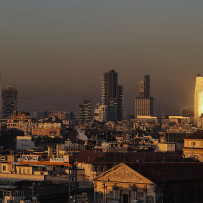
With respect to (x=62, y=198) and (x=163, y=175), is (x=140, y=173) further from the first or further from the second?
(x=62, y=198)

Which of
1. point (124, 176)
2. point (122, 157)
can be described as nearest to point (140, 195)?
point (124, 176)

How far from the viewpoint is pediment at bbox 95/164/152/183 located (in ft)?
288

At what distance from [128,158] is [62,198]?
2544cm

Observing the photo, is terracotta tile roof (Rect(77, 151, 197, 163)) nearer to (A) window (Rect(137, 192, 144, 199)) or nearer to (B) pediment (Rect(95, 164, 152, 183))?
(B) pediment (Rect(95, 164, 152, 183))

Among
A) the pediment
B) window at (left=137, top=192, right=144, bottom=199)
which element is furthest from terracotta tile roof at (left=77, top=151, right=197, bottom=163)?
window at (left=137, top=192, right=144, bottom=199)

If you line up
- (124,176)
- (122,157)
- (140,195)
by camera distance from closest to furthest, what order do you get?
(140,195), (124,176), (122,157)

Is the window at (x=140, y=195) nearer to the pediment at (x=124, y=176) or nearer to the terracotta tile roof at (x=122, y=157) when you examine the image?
the pediment at (x=124, y=176)

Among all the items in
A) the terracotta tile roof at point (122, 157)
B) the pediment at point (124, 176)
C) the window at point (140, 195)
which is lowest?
the window at point (140, 195)

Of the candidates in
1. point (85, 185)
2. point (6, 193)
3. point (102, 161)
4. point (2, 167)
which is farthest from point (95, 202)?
point (2, 167)

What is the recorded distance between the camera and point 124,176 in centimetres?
8906

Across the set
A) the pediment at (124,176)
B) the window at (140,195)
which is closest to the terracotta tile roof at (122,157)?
the pediment at (124,176)

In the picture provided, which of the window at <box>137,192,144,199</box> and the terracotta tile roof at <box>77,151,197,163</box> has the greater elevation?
the terracotta tile roof at <box>77,151,197,163</box>

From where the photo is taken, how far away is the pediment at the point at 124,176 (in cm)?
8775

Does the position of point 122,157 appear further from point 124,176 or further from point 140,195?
point 140,195
